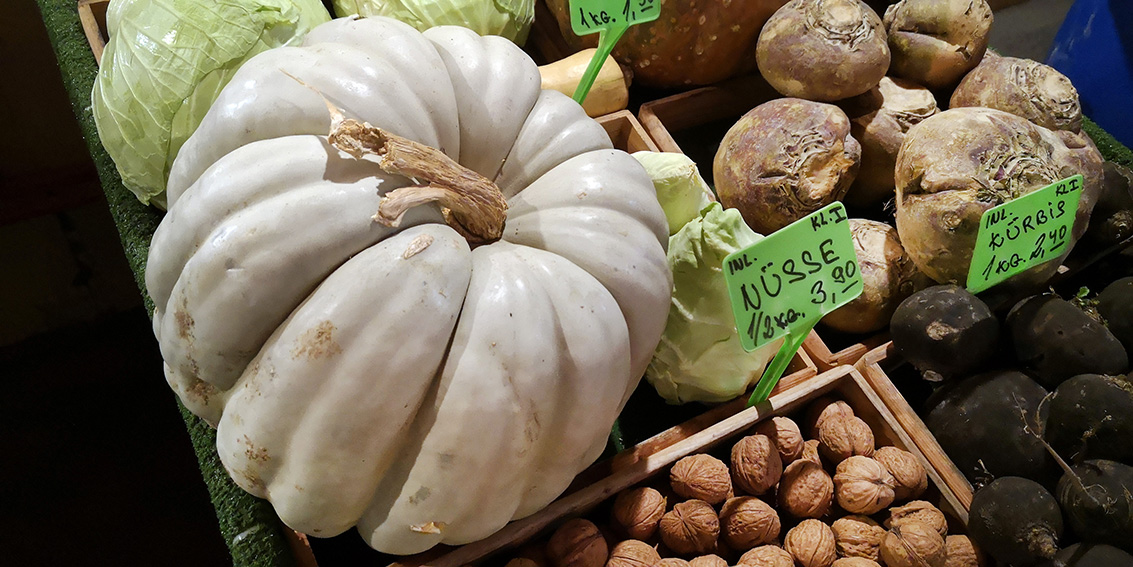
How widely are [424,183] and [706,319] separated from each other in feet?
1.67

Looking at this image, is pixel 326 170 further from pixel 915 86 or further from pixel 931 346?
pixel 915 86

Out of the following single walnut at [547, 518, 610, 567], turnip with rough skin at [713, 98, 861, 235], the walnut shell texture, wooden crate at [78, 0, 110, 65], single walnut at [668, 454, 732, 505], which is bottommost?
the walnut shell texture

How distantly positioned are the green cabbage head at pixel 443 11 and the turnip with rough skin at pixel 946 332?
100cm

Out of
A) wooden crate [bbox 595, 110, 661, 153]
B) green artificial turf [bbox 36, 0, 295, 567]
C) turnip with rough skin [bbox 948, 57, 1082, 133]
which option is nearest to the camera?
green artificial turf [bbox 36, 0, 295, 567]

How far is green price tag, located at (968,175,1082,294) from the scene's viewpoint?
109 centimetres

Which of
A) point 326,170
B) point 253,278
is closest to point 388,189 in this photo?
point 326,170

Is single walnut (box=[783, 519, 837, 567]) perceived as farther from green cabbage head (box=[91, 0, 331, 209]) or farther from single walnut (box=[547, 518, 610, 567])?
green cabbage head (box=[91, 0, 331, 209])

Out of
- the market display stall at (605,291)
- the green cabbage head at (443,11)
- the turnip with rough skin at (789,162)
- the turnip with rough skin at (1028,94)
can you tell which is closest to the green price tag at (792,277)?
the market display stall at (605,291)

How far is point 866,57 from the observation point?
1.41 meters

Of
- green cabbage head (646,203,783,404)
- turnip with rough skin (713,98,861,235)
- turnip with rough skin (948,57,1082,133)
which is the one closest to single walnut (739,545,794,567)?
green cabbage head (646,203,783,404)

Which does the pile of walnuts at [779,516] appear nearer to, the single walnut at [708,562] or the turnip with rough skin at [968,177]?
the single walnut at [708,562]

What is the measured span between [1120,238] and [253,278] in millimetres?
1404

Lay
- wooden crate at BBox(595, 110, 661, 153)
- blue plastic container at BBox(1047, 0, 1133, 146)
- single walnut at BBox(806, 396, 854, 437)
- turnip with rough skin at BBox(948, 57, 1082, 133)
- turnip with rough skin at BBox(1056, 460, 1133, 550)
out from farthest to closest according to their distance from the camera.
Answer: blue plastic container at BBox(1047, 0, 1133, 146)
wooden crate at BBox(595, 110, 661, 153)
turnip with rough skin at BBox(948, 57, 1082, 133)
single walnut at BBox(806, 396, 854, 437)
turnip with rough skin at BBox(1056, 460, 1133, 550)

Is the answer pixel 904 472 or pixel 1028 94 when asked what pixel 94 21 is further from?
pixel 1028 94
